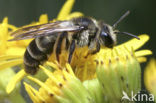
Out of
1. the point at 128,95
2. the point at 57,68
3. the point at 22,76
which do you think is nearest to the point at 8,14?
the point at 22,76

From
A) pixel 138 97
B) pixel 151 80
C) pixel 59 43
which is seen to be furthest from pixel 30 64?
pixel 151 80

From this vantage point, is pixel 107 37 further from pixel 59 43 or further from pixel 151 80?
pixel 151 80

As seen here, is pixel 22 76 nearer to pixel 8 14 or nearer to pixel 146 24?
pixel 8 14

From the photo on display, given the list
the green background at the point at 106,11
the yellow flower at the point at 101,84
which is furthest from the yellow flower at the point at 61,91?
the green background at the point at 106,11

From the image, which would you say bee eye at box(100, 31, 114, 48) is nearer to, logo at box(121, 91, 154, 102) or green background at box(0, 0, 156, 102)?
logo at box(121, 91, 154, 102)

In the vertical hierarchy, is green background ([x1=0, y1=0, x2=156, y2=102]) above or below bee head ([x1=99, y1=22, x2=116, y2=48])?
above

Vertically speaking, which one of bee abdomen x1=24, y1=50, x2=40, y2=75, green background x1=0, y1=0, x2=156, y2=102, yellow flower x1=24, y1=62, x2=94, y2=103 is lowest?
yellow flower x1=24, y1=62, x2=94, y2=103

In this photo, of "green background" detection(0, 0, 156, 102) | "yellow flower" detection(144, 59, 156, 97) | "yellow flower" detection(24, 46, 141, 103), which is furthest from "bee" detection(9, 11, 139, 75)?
"green background" detection(0, 0, 156, 102)
